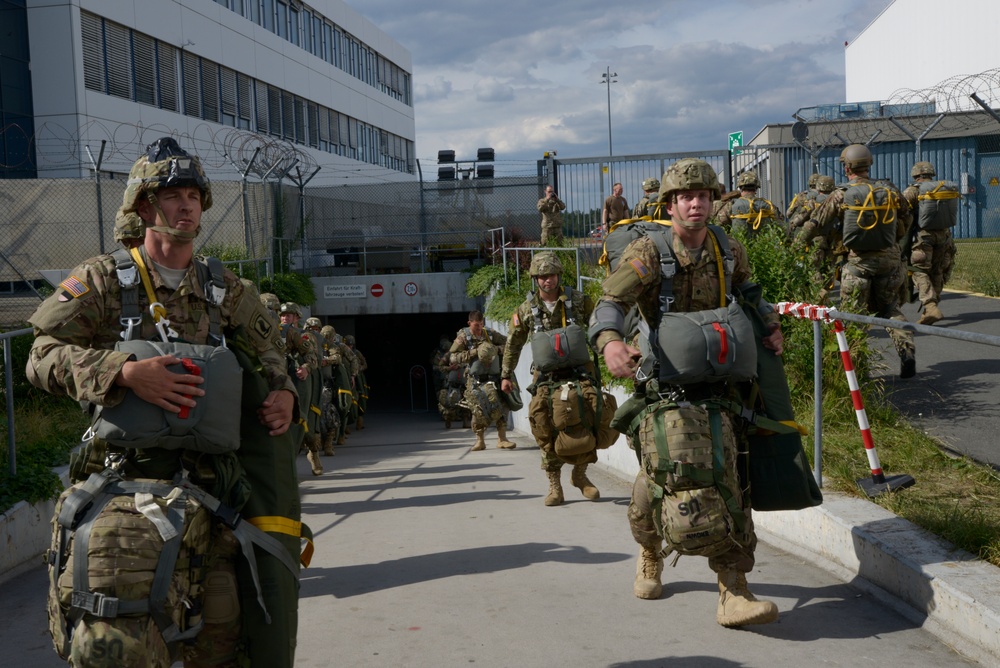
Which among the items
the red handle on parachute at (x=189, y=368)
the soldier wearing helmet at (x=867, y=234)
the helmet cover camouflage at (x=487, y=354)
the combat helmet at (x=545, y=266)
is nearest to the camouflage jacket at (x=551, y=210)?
the helmet cover camouflage at (x=487, y=354)

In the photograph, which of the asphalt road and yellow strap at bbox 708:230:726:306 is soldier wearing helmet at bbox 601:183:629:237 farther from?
yellow strap at bbox 708:230:726:306

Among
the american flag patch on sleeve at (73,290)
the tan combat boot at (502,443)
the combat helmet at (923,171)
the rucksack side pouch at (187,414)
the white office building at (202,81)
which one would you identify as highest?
the white office building at (202,81)

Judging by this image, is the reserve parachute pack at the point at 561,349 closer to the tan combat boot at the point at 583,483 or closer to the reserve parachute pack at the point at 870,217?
the tan combat boot at the point at 583,483

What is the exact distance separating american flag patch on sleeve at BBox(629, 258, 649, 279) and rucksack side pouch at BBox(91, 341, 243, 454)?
6.36 feet

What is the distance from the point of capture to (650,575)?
5.13m

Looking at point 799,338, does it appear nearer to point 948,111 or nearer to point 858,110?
point 948,111

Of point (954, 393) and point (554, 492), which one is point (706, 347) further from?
point (954, 393)

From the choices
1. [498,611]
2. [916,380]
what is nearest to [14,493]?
[498,611]

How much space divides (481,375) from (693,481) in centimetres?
1000

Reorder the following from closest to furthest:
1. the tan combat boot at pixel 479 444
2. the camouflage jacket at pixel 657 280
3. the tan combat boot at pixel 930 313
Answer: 1. the camouflage jacket at pixel 657 280
2. the tan combat boot at pixel 930 313
3. the tan combat boot at pixel 479 444

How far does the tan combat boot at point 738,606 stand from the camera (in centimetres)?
446

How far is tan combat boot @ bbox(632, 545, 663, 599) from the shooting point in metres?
5.10

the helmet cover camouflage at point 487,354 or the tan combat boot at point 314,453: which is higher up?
the helmet cover camouflage at point 487,354

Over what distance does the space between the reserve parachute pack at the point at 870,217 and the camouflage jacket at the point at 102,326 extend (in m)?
6.69
